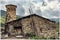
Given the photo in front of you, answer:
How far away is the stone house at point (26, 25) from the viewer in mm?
5375

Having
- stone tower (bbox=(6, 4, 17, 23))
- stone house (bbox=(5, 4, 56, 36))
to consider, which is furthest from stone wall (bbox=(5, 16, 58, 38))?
stone tower (bbox=(6, 4, 17, 23))

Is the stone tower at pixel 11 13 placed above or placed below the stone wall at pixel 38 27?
above

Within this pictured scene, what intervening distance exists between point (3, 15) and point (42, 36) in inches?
40.2

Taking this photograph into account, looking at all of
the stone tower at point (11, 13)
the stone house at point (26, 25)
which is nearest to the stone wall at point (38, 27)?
the stone house at point (26, 25)

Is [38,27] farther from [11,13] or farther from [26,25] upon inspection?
[11,13]

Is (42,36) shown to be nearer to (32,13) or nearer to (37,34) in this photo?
(37,34)

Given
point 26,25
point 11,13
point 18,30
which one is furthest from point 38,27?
point 11,13

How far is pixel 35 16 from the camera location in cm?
543

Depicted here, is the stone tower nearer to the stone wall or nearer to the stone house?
the stone house

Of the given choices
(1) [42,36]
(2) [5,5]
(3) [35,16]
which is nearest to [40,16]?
(3) [35,16]

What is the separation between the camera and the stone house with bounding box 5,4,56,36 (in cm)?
538

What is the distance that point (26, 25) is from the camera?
17.7ft

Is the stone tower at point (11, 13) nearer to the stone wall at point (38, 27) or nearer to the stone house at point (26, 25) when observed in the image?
the stone house at point (26, 25)

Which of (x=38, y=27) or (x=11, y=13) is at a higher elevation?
(x=11, y=13)
